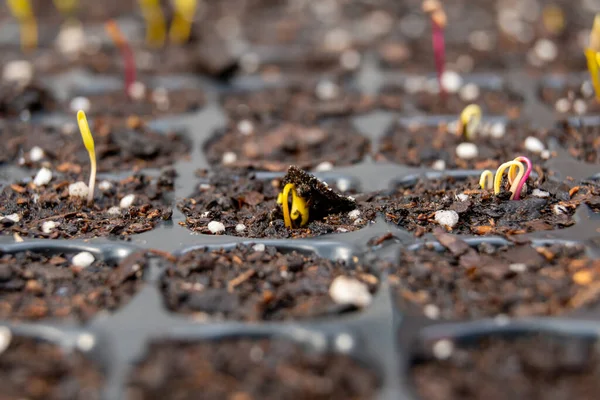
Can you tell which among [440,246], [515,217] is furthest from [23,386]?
[515,217]

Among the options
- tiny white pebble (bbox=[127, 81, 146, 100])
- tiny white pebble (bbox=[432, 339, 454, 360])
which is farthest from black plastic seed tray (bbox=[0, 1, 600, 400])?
tiny white pebble (bbox=[127, 81, 146, 100])

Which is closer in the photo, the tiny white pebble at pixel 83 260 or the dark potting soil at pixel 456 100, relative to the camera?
the tiny white pebble at pixel 83 260

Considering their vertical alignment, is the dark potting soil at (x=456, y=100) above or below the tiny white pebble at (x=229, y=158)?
above

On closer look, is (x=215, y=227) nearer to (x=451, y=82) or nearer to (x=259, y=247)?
(x=259, y=247)

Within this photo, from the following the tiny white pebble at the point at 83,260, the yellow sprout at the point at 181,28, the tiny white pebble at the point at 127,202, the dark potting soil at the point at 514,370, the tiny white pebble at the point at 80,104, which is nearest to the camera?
the dark potting soil at the point at 514,370

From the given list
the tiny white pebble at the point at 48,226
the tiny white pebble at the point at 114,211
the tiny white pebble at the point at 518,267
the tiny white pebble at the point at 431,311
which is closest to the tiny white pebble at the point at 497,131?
the tiny white pebble at the point at 518,267

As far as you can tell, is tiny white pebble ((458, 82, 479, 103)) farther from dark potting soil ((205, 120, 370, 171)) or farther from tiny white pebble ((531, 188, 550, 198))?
tiny white pebble ((531, 188, 550, 198))

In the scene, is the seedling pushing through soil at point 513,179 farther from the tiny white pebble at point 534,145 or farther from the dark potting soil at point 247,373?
the dark potting soil at point 247,373
